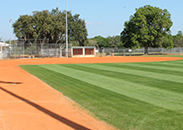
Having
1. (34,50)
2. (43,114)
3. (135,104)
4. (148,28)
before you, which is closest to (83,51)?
(34,50)

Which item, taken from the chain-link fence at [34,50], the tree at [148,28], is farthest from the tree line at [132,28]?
the chain-link fence at [34,50]

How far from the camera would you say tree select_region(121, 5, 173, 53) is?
57375mm

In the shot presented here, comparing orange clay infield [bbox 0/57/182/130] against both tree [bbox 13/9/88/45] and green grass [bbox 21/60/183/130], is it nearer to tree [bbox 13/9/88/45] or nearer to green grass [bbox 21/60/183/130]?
green grass [bbox 21/60/183/130]

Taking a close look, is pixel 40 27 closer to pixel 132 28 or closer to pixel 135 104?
pixel 132 28

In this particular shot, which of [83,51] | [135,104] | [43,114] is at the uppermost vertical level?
[83,51]

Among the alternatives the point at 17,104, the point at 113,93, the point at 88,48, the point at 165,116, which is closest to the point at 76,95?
the point at 113,93

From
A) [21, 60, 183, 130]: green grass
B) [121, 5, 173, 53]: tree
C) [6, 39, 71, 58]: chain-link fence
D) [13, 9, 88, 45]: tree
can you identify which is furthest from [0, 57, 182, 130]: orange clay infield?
[121, 5, 173, 53]: tree

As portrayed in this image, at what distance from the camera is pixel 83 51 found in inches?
1973

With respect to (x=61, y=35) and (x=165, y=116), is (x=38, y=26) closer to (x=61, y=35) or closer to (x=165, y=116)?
(x=61, y=35)

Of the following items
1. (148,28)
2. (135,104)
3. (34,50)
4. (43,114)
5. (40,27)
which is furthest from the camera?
(148,28)

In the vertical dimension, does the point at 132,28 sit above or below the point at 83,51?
above

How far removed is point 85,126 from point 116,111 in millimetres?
1273

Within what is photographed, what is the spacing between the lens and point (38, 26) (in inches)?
1951

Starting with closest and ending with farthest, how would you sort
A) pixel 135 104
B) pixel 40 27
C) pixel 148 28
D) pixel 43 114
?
1. pixel 43 114
2. pixel 135 104
3. pixel 40 27
4. pixel 148 28
